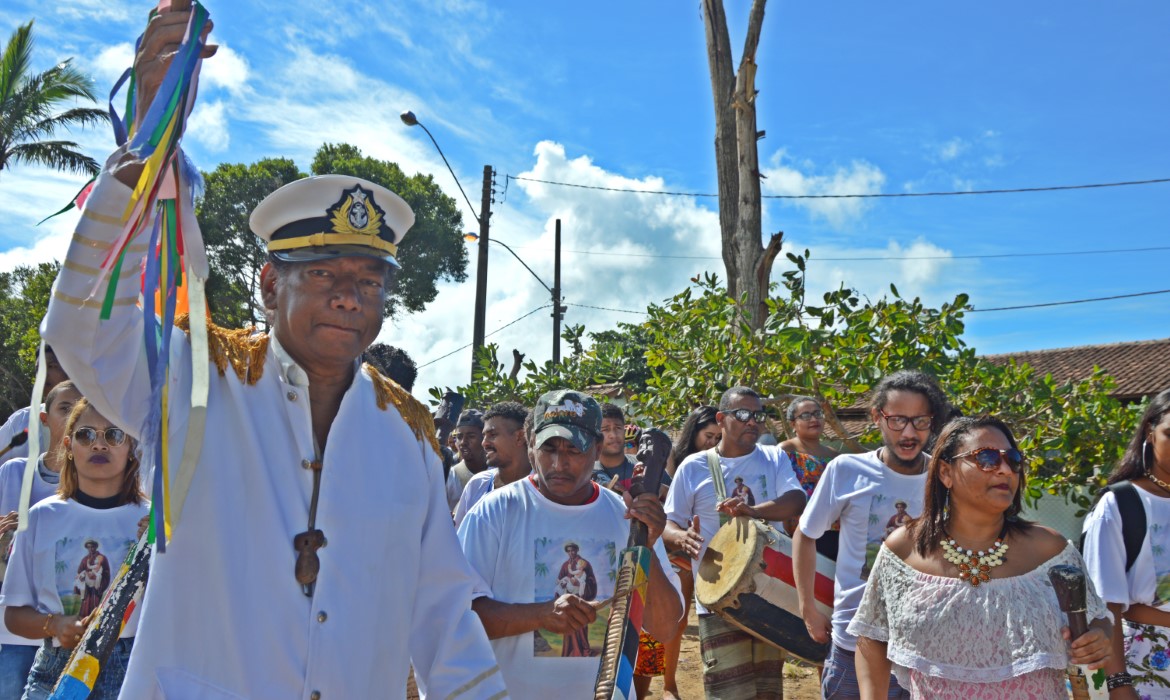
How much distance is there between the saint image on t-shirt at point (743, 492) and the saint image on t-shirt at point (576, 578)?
Answer: 2.98 meters

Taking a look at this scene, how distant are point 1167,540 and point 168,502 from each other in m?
4.05

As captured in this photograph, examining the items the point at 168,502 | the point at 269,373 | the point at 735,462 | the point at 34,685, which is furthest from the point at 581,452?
the point at 735,462

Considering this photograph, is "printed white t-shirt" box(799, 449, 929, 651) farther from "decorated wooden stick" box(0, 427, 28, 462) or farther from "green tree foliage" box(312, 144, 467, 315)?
"green tree foliage" box(312, 144, 467, 315)

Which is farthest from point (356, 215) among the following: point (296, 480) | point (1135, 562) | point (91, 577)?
point (1135, 562)

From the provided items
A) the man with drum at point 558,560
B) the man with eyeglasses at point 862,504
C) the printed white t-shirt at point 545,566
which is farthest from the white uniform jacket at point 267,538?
the man with eyeglasses at point 862,504

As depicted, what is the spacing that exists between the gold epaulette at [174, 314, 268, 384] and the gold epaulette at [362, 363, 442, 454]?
1.15ft

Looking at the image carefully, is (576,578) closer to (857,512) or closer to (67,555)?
(857,512)

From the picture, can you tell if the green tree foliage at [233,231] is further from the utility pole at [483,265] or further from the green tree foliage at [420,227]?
the utility pole at [483,265]

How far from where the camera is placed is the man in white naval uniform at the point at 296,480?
215 cm

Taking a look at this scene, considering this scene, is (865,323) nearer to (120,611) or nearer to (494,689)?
(494,689)

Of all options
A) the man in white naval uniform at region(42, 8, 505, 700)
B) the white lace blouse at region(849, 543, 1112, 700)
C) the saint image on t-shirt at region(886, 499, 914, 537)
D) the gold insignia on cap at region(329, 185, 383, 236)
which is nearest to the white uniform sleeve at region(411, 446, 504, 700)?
the man in white naval uniform at region(42, 8, 505, 700)

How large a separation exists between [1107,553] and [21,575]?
4.49 m

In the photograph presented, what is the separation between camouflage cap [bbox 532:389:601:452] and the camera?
13.7 feet

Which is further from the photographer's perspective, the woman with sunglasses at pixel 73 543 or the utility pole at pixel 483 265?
the utility pole at pixel 483 265
